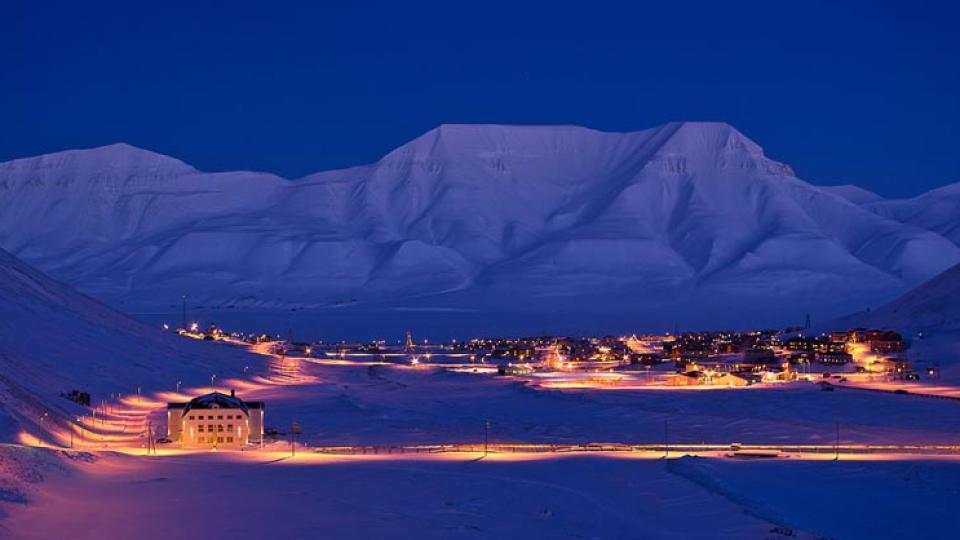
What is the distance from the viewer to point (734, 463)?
40.7 metres

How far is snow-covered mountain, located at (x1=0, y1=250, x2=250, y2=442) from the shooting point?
52.1 meters

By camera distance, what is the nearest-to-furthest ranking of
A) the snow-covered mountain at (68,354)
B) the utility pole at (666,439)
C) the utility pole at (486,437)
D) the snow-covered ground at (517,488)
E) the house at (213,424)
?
the snow-covered ground at (517,488), the utility pole at (666,439), the utility pole at (486,437), the house at (213,424), the snow-covered mountain at (68,354)

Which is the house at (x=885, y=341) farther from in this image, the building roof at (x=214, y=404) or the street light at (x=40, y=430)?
the street light at (x=40, y=430)

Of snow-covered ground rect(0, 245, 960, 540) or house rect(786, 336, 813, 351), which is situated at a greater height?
house rect(786, 336, 813, 351)

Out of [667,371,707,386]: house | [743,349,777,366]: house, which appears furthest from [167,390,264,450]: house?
[743,349,777,366]: house

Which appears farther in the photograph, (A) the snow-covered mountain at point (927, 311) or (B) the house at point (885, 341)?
(A) the snow-covered mountain at point (927, 311)

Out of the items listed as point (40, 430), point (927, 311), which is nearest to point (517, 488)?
point (40, 430)

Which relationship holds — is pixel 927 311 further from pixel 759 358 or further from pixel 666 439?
pixel 666 439

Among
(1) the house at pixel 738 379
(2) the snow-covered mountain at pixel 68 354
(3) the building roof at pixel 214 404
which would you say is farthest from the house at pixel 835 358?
(3) the building roof at pixel 214 404

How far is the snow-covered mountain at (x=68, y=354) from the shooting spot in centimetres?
5214

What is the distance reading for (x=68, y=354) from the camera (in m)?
66.8

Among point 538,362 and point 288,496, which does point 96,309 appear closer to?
point 538,362

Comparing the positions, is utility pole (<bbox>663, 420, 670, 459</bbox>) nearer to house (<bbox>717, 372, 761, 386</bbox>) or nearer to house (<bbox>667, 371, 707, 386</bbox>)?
house (<bbox>717, 372, 761, 386</bbox>)

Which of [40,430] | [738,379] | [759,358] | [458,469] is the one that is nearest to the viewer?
[458,469]
